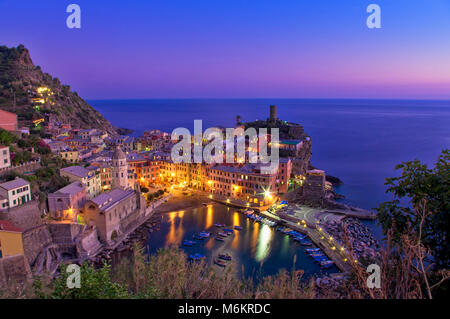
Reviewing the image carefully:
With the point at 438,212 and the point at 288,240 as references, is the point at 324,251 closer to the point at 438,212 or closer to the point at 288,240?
the point at 288,240

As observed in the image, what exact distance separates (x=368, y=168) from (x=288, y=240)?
20889 millimetres

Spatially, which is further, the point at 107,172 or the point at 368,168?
the point at 368,168

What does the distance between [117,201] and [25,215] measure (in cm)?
429

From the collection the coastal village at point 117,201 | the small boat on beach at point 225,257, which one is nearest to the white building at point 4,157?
the coastal village at point 117,201

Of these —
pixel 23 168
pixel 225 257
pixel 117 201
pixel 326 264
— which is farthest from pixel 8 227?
pixel 326 264

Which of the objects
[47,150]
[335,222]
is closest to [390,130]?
[335,222]

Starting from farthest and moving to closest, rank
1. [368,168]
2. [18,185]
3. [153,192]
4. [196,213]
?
[368,168] < [153,192] < [196,213] < [18,185]

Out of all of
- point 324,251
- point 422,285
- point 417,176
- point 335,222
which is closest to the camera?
point 422,285

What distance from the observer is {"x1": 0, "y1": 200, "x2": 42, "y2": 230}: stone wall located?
40.5 ft

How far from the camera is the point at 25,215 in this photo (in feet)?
42.8

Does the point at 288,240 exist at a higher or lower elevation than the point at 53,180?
lower

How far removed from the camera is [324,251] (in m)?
15.0

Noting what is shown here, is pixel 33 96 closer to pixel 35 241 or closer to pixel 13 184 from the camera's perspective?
pixel 13 184
